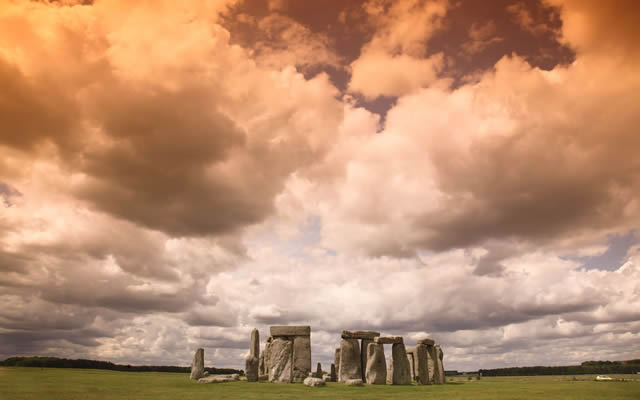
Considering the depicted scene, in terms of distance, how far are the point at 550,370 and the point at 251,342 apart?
8626 cm

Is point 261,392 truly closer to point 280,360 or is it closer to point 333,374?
point 280,360

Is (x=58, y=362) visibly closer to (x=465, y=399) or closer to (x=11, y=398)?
(x=11, y=398)

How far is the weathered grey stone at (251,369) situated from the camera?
2445 centimetres

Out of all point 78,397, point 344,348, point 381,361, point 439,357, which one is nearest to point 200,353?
point 344,348

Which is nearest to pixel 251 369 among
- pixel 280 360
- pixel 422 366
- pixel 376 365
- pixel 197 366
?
pixel 280 360

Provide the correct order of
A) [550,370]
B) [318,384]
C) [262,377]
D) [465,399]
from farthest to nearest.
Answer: [550,370] < [262,377] < [318,384] < [465,399]

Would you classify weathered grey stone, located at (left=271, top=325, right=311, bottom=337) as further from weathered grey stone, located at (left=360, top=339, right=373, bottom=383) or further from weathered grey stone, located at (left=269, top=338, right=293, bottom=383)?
weathered grey stone, located at (left=360, top=339, right=373, bottom=383)

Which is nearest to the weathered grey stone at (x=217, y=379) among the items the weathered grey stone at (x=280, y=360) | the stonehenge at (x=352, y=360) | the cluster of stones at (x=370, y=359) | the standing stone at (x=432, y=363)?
the stonehenge at (x=352, y=360)

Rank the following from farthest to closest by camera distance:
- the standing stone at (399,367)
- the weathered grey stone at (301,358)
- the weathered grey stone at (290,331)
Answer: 1. the weathered grey stone at (290,331)
2. the standing stone at (399,367)
3. the weathered grey stone at (301,358)

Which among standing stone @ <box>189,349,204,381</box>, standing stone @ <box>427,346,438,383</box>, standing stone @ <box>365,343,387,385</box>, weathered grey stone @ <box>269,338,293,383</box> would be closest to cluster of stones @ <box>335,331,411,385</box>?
standing stone @ <box>365,343,387,385</box>

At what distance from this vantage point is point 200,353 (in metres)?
26.8

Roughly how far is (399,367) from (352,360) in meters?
2.71

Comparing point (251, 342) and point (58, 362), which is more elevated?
point (251, 342)

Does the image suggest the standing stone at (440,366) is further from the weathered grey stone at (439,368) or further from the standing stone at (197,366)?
the standing stone at (197,366)
